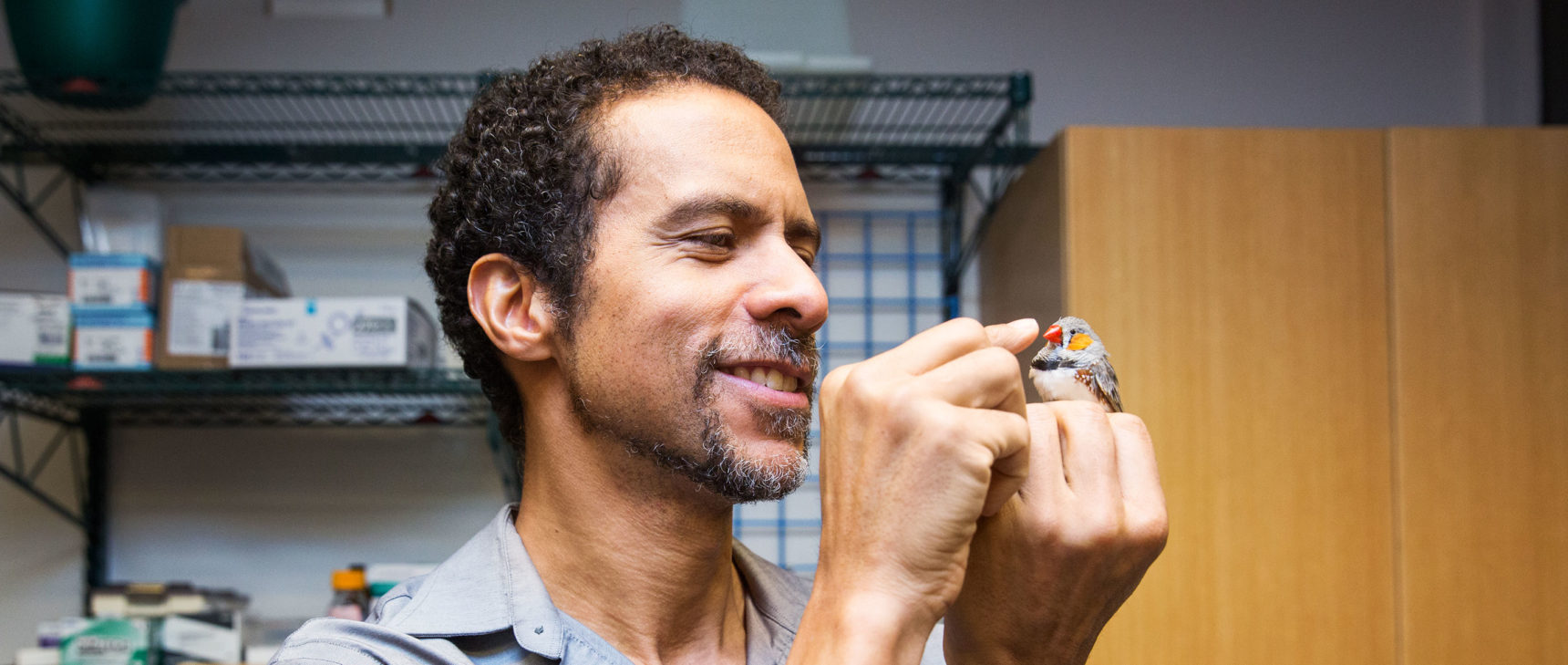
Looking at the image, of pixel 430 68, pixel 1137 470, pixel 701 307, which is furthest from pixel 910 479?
pixel 430 68

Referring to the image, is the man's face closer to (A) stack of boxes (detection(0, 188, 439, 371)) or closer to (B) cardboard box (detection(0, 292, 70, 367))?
(A) stack of boxes (detection(0, 188, 439, 371))

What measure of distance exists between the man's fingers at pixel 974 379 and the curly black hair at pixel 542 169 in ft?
1.21

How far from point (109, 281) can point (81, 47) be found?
383 mm

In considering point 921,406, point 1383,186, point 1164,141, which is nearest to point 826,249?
point 1164,141

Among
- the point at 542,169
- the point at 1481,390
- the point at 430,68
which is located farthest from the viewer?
the point at 430,68

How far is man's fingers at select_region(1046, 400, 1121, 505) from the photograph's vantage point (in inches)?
23.7

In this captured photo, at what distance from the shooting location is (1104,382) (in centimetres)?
73

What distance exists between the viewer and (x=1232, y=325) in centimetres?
161

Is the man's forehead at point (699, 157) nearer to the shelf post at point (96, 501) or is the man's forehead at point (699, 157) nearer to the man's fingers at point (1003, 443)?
the man's fingers at point (1003, 443)

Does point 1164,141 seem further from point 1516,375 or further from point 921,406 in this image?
point 921,406

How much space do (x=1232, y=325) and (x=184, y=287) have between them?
1692 mm

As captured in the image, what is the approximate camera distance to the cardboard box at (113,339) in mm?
1684

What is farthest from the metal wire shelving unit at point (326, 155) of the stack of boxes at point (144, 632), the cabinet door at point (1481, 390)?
the cabinet door at point (1481, 390)

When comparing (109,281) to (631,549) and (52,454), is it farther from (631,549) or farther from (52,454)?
(631,549)
